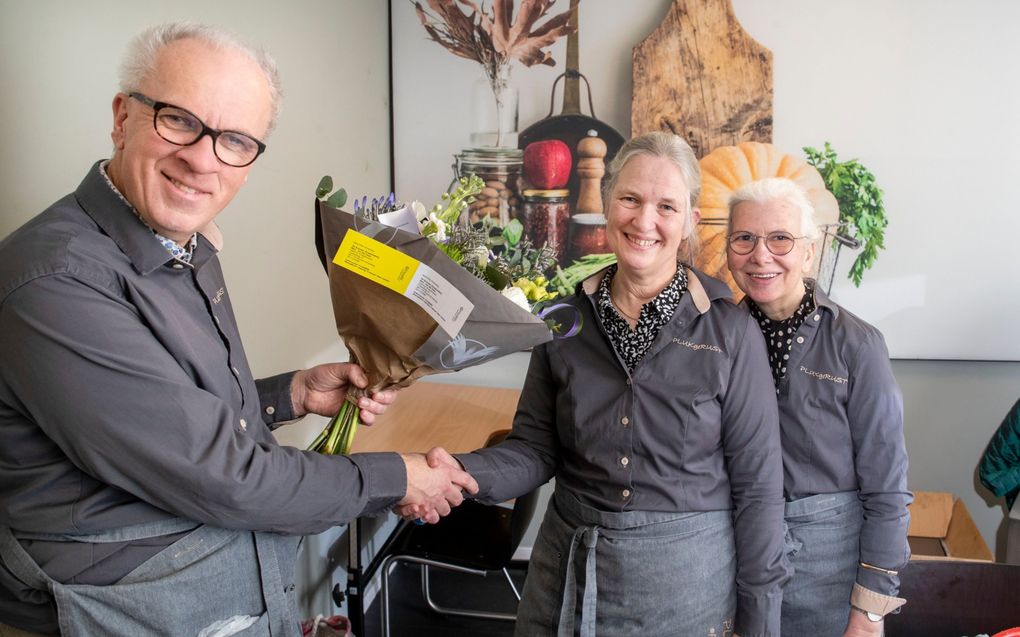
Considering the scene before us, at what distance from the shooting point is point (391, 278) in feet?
4.50

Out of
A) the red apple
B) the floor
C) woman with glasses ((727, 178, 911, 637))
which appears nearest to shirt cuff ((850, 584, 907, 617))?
woman with glasses ((727, 178, 911, 637))

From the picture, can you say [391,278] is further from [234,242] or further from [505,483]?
[234,242]

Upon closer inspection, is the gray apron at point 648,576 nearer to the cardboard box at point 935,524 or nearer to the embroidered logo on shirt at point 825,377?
the embroidered logo on shirt at point 825,377

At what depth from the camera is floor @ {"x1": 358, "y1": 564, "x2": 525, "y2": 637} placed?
320 centimetres

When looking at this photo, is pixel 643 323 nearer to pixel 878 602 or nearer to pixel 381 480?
pixel 381 480

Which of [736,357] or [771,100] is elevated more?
[771,100]

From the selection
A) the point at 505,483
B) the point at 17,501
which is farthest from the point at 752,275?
the point at 17,501

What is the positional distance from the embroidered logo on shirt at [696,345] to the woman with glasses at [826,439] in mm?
242

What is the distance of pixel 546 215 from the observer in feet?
11.6

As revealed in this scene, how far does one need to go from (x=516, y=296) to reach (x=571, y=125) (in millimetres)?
2221

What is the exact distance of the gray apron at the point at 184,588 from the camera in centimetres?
116

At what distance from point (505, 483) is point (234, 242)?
1.15 meters

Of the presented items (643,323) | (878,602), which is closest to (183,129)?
(643,323)

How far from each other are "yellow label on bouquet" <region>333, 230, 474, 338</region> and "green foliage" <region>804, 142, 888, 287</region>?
2548 millimetres
